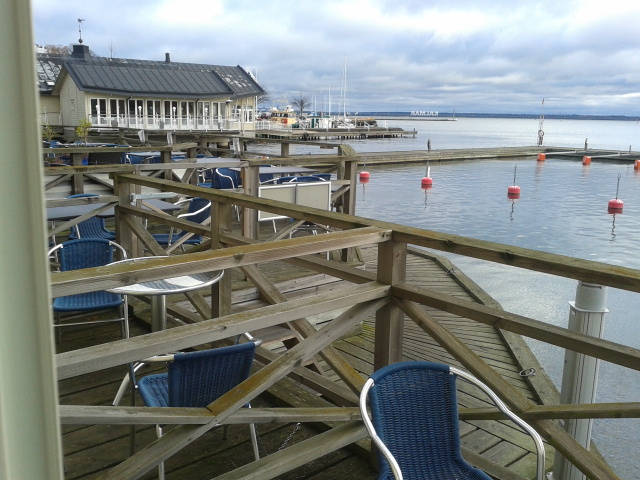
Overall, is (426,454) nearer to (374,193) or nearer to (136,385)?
(136,385)

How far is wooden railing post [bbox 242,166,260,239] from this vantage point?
23.5 feet

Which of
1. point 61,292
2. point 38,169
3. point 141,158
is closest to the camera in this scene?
point 38,169

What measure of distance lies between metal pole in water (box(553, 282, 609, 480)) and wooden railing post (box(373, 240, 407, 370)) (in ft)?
2.60

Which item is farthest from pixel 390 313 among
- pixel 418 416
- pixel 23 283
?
pixel 23 283

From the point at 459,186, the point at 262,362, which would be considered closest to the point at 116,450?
the point at 262,362

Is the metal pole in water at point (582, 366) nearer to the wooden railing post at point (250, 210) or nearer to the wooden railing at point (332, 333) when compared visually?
the wooden railing at point (332, 333)

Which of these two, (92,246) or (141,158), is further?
(141,158)

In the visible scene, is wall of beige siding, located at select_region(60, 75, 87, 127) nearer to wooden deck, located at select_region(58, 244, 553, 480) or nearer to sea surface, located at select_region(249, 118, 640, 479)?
sea surface, located at select_region(249, 118, 640, 479)

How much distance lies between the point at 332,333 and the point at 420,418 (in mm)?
523

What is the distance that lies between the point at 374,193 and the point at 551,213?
8024 mm

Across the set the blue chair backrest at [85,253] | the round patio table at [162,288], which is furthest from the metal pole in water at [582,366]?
the blue chair backrest at [85,253]

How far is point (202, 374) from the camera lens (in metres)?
2.50

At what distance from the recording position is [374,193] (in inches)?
1149

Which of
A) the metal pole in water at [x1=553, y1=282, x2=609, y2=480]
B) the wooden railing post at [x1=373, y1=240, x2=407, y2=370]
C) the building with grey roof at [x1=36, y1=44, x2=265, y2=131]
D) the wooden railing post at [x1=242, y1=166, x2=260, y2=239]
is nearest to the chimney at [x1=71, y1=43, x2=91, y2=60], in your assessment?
the building with grey roof at [x1=36, y1=44, x2=265, y2=131]
